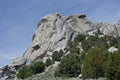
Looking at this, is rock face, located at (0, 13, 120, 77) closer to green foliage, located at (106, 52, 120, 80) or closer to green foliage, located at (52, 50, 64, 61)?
green foliage, located at (52, 50, 64, 61)

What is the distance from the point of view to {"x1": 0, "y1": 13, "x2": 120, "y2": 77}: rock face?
141125mm

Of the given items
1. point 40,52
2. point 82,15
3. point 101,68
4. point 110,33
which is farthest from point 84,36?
point 101,68

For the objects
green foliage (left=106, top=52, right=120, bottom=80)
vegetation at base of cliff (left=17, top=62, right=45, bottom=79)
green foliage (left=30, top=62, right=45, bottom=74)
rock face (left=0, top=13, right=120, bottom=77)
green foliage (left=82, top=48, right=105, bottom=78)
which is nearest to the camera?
green foliage (left=106, top=52, right=120, bottom=80)

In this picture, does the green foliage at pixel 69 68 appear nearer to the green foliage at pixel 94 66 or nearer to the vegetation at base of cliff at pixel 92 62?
the vegetation at base of cliff at pixel 92 62

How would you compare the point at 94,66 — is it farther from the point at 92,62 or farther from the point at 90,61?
the point at 90,61

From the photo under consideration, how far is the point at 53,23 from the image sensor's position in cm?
15162

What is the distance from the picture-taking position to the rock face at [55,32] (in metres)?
141

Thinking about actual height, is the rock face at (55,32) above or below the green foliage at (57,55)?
above

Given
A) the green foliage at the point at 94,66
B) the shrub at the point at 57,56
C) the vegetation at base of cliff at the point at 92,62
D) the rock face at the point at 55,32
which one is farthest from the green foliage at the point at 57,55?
the green foliage at the point at 94,66

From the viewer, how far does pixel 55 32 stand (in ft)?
486

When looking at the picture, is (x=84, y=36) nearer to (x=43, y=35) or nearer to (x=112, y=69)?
(x=43, y=35)

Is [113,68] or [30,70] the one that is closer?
[113,68]

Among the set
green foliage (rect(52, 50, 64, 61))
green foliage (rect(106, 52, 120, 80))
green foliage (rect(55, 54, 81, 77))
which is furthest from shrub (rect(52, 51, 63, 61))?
green foliage (rect(106, 52, 120, 80))

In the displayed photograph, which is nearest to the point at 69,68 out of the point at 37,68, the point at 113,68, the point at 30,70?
the point at 30,70
